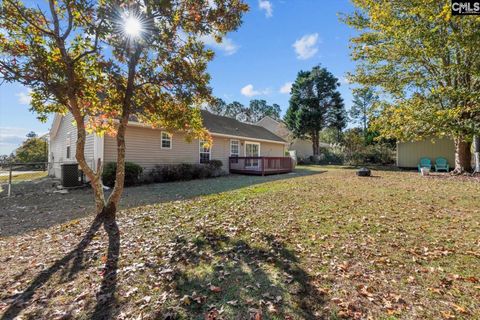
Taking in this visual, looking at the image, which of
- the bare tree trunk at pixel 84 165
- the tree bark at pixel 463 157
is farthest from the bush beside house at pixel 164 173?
the tree bark at pixel 463 157

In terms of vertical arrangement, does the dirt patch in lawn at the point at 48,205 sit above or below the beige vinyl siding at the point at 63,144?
below

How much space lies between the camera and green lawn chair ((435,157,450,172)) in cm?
1845

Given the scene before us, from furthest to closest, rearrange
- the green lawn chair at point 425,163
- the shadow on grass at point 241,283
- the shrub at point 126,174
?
the green lawn chair at point 425,163, the shrub at point 126,174, the shadow on grass at point 241,283

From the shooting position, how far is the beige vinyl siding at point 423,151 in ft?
66.5

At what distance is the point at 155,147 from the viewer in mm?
13188

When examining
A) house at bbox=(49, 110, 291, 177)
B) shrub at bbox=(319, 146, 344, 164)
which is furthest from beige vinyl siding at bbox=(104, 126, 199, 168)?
shrub at bbox=(319, 146, 344, 164)

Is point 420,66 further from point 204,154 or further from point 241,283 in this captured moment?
point 241,283

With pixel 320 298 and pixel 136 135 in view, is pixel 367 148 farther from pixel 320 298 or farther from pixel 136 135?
pixel 320 298

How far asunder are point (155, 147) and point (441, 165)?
69.6 ft

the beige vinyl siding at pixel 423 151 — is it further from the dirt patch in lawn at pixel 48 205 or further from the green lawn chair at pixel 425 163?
the dirt patch in lawn at pixel 48 205

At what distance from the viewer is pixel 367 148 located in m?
27.1

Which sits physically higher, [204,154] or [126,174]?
[204,154]

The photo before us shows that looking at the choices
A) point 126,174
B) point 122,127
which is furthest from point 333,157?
point 122,127

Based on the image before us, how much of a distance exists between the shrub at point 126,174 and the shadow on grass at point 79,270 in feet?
19.8
